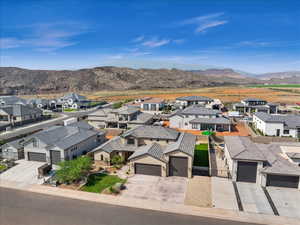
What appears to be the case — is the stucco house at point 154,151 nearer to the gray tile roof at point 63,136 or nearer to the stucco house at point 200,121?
the gray tile roof at point 63,136

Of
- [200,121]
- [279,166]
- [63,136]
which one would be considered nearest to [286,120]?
[200,121]

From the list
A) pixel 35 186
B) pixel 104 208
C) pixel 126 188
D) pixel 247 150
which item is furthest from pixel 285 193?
pixel 35 186

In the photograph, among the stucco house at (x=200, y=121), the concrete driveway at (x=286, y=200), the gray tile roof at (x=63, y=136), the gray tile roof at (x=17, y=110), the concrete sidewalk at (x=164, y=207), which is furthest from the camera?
the gray tile roof at (x=17, y=110)

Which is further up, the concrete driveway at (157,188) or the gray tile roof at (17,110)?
the gray tile roof at (17,110)

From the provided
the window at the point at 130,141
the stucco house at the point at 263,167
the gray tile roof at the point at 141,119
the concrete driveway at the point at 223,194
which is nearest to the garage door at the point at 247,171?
the stucco house at the point at 263,167

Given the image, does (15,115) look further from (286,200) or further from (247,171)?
(286,200)

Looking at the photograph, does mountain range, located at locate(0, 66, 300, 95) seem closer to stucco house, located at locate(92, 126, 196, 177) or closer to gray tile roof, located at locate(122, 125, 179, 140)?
gray tile roof, located at locate(122, 125, 179, 140)

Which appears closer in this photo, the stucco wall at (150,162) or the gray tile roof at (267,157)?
the gray tile roof at (267,157)

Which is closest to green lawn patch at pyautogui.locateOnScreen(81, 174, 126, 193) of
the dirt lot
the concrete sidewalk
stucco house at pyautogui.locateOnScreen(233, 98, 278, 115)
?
the concrete sidewalk
